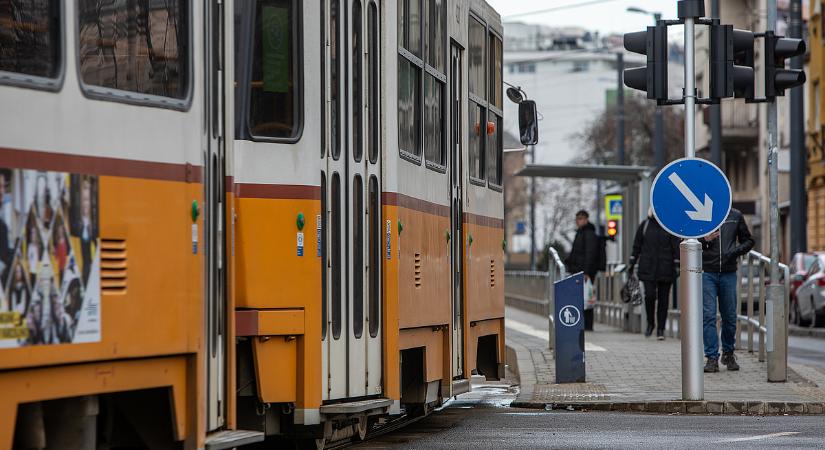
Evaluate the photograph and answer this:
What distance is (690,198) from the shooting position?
13781 mm

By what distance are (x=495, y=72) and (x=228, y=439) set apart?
25.2ft

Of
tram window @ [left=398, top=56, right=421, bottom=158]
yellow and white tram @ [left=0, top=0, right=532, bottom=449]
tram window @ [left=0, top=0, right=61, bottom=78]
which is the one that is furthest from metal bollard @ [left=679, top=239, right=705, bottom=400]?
tram window @ [left=0, top=0, right=61, bottom=78]

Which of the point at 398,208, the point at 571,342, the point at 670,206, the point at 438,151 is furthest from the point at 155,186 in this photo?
the point at 571,342

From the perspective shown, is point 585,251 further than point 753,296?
Yes

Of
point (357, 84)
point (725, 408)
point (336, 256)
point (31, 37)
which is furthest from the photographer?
point (725, 408)

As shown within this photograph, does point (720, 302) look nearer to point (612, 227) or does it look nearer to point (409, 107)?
point (409, 107)

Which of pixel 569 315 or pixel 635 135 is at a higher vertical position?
pixel 635 135

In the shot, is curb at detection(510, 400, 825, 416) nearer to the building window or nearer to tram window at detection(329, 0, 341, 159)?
the building window

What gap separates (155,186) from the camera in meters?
7.02

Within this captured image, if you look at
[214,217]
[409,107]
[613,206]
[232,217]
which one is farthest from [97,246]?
[613,206]

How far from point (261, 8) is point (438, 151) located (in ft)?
10.2

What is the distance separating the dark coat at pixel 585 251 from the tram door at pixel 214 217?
59.2 feet

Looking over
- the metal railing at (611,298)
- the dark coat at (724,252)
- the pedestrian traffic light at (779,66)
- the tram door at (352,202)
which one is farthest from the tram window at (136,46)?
the metal railing at (611,298)

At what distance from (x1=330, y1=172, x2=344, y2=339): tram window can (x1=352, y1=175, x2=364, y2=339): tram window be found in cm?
22
